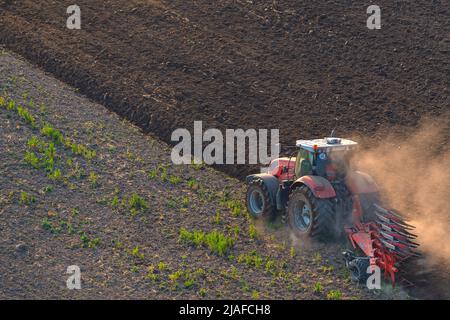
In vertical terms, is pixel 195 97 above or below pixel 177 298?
above

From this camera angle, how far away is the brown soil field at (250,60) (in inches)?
812

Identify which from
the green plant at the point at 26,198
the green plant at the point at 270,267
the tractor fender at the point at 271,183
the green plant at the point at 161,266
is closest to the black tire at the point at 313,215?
the tractor fender at the point at 271,183

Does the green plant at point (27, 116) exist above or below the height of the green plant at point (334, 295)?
above

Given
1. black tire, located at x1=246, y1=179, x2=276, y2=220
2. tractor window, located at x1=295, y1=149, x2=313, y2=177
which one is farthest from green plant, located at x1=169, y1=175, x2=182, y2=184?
tractor window, located at x1=295, y1=149, x2=313, y2=177

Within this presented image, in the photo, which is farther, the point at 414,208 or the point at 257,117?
the point at 257,117

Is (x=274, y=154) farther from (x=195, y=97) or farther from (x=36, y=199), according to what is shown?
(x=36, y=199)

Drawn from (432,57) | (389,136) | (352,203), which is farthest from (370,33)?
(352,203)

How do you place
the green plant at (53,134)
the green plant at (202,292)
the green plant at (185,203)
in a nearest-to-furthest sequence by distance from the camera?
the green plant at (202,292) → the green plant at (185,203) → the green plant at (53,134)

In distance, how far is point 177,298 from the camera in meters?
13.5

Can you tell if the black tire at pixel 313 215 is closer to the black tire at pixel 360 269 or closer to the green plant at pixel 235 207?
the black tire at pixel 360 269

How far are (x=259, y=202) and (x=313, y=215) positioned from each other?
2003mm

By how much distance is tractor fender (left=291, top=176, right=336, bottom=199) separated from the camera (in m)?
14.9

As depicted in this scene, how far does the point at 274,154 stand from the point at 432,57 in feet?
21.1

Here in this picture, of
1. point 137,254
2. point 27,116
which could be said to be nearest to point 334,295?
point 137,254
